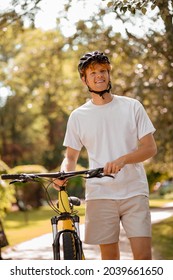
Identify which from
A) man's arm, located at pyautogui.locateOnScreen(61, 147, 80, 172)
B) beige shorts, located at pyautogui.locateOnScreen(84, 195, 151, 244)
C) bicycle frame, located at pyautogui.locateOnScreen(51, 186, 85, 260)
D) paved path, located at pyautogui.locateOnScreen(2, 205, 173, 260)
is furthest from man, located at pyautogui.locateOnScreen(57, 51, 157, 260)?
paved path, located at pyautogui.locateOnScreen(2, 205, 173, 260)

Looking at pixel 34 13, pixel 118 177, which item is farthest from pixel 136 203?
pixel 34 13

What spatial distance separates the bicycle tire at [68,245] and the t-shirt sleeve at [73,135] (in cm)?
66

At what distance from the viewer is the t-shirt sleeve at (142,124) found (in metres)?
3.98

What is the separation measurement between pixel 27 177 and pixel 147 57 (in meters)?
8.59

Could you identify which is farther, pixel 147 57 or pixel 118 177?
pixel 147 57

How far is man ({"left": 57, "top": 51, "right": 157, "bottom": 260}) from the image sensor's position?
13.1ft

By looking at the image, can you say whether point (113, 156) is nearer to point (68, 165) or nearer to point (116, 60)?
point (68, 165)

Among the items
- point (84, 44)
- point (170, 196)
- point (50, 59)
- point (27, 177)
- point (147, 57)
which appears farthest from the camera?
point (170, 196)

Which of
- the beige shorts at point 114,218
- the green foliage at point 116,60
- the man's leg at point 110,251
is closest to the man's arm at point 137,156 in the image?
the beige shorts at point 114,218

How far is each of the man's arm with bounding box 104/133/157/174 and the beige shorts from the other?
0.88 ft

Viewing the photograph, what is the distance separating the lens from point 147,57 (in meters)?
12.1

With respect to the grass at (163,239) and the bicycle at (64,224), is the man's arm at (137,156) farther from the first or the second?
the grass at (163,239)

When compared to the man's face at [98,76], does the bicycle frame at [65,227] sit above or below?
below

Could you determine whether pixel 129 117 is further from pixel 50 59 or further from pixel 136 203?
pixel 50 59
